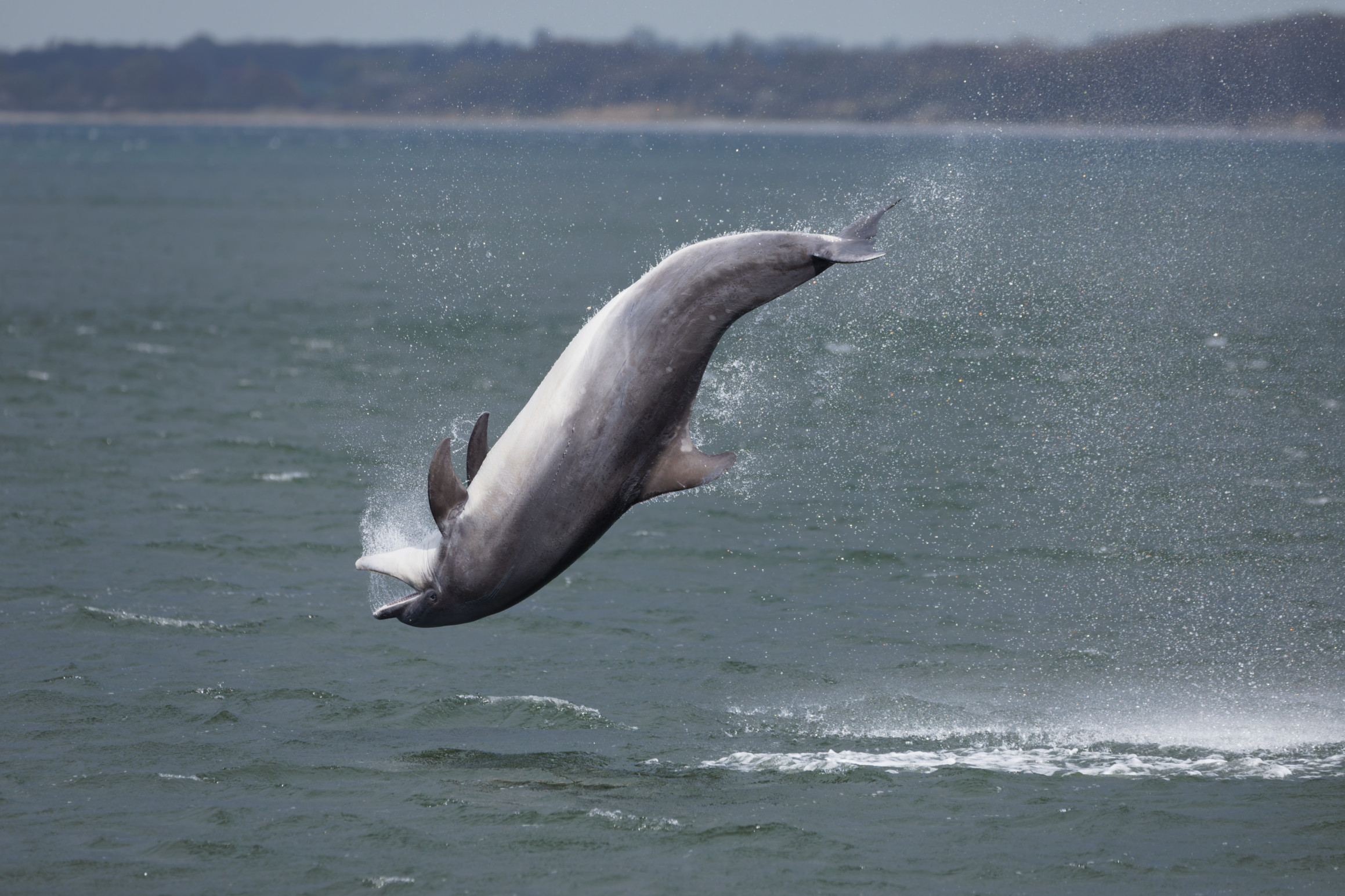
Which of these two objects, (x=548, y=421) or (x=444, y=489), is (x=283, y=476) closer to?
(x=444, y=489)

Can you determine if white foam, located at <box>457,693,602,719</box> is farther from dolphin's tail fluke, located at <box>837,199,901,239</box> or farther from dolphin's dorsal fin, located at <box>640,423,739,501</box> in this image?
dolphin's tail fluke, located at <box>837,199,901,239</box>

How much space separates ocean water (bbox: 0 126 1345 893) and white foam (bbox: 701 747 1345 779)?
7 cm

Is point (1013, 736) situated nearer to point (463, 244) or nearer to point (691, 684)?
point (691, 684)

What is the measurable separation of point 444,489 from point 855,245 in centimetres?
412

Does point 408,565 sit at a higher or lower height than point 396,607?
higher

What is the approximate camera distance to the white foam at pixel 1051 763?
16438 millimetres

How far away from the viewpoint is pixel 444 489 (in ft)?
44.3

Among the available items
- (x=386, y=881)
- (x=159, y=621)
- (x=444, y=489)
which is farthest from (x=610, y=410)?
(x=159, y=621)

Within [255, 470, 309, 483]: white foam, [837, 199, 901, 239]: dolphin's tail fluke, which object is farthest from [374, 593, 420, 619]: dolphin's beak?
[255, 470, 309, 483]: white foam

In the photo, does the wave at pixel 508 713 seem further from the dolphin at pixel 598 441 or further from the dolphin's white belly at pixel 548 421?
the dolphin's white belly at pixel 548 421

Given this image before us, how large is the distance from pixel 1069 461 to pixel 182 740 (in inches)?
787

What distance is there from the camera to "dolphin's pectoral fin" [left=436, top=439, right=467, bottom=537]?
13289mm

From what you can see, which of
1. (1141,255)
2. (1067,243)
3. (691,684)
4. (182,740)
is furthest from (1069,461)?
(1067,243)

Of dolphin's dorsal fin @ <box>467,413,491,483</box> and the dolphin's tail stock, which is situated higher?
the dolphin's tail stock
